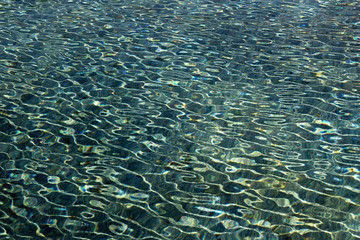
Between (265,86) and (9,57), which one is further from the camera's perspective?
(9,57)

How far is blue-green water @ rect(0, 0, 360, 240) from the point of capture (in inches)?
77.4

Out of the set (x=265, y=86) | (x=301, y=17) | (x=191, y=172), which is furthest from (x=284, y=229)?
(x=301, y=17)

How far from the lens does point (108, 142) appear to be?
2.58m

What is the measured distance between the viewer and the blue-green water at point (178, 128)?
1.97m

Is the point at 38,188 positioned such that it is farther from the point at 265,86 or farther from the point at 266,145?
the point at 265,86

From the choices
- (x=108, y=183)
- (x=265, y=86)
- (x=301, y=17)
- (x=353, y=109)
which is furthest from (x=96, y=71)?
(x=301, y=17)

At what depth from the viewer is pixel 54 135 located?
2.63 m

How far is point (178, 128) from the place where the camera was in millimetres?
2754

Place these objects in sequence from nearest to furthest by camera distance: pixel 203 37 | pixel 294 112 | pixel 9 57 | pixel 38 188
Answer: pixel 38 188, pixel 294 112, pixel 9 57, pixel 203 37

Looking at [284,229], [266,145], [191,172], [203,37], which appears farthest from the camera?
[203,37]

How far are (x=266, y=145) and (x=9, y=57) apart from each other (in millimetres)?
2343

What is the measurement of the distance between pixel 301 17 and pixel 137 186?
361cm

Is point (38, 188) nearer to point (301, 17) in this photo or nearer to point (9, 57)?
point (9, 57)

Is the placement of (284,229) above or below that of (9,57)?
above
